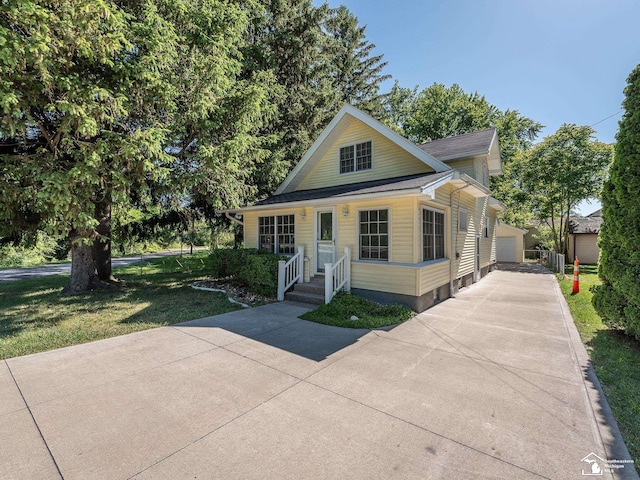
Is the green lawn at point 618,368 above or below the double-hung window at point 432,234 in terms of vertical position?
below

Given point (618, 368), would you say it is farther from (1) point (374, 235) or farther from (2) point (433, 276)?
(1) point (374, 235)

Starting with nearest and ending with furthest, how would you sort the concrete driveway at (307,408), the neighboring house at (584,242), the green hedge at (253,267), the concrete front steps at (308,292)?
the concrete driveway at (307,408), the concrete front steps at (308,292), the green hedge at (253,267), the neighboring house at (584,242)

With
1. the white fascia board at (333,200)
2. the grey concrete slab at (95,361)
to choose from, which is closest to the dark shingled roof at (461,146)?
the white fascia board at (333,200)

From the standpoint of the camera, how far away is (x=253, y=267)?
9.26 m

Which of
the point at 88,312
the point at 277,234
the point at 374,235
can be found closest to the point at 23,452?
the point at 88,312

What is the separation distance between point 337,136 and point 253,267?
5.68 m

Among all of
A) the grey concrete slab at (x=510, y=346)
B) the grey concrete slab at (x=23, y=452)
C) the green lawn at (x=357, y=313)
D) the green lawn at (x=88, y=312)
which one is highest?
the green lawn at (x=357, y=313)

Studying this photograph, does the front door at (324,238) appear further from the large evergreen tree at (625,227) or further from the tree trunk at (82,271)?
the tree trunk at (82,271)

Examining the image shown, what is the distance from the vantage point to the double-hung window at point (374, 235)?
25.7ft

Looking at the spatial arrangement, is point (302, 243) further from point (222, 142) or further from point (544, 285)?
point (544, 285)

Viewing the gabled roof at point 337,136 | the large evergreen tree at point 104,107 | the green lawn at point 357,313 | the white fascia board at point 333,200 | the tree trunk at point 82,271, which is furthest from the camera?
the tree trunk at point 82,271

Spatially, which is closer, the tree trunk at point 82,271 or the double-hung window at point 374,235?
the double-hung window at point 374,235

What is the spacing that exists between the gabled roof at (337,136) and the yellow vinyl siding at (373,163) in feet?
0.65

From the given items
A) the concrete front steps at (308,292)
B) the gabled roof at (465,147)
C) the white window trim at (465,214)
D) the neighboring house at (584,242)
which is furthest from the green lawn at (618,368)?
the neighboring house at (584,242)
